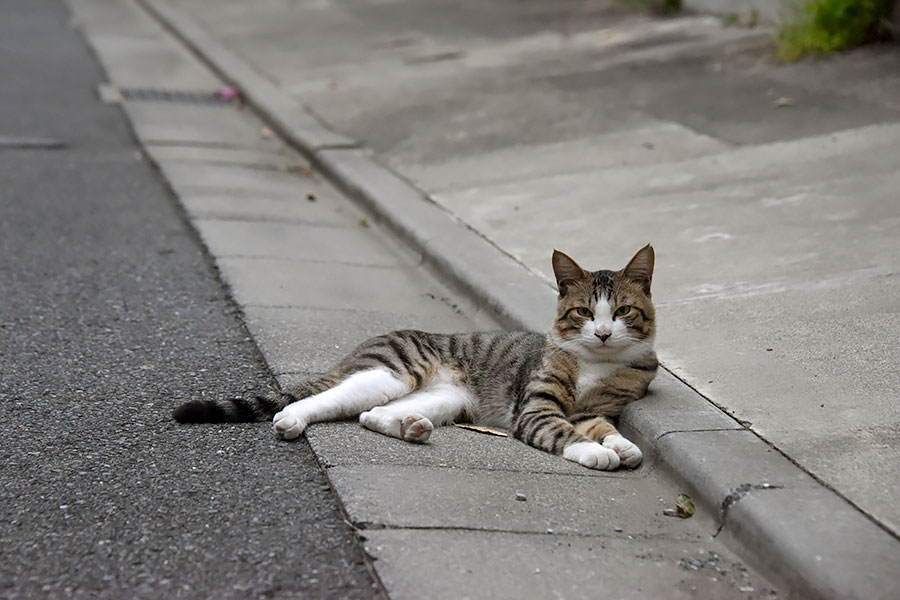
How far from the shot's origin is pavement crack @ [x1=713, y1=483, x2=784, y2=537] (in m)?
3.60

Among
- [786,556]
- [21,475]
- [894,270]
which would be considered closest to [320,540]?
[21,475]

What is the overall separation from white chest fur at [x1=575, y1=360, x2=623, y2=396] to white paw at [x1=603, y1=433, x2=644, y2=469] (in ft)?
1.23

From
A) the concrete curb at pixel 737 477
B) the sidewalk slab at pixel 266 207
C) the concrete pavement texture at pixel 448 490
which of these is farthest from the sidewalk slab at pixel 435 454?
the sidewalk slab at pixel 266 207

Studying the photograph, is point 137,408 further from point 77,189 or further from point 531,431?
point 77,189

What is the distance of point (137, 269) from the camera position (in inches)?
254

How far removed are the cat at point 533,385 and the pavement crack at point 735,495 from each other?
0.57 m

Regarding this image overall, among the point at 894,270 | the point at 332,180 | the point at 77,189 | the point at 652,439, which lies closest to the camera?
the point at 652,439

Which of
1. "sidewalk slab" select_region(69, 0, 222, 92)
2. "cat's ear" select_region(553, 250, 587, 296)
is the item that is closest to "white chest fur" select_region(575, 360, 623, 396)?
"cat's ear" select_region(553, 250, 587, 296)

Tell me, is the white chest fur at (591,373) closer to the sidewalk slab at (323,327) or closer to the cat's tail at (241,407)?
the cat's tail at (241,407)

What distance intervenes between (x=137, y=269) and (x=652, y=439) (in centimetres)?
348

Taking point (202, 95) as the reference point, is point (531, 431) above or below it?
above

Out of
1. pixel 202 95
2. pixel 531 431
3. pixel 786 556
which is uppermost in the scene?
pixel 786 556

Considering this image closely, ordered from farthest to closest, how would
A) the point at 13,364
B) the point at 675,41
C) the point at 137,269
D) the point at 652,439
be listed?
the point at 675,41
the point at 137,269
the point at 13,364
the point at 652,439

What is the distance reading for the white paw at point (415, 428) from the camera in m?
4.29
